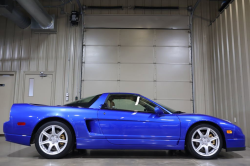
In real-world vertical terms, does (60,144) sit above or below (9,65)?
below

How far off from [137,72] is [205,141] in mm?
4317

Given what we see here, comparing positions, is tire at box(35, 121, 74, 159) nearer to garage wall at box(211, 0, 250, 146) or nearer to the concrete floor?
the concrete floor

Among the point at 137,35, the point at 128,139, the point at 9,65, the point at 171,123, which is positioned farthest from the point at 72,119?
the point at 9,65

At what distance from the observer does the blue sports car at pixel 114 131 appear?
340 centimetres

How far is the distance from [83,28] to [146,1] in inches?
105

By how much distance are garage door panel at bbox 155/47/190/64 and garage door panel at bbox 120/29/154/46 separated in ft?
1.60

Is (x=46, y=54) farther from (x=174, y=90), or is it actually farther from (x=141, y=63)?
(x=174, y=90)

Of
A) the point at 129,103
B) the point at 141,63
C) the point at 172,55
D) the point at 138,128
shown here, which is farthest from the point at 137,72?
the point at 138,128

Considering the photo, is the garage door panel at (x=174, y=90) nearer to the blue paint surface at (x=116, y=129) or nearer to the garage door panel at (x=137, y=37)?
the garage door panel at (x=137, y=37)

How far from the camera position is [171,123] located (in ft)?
11.3

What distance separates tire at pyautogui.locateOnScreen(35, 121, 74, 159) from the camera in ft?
11.1

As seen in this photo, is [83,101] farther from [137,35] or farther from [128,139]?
[137,35]

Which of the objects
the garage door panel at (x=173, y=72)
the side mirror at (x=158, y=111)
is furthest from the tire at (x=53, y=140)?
the garage door panel at (x=173, y=72)

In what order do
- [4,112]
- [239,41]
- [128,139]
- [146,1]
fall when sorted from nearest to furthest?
[128,139], [239,41], [4,112], [146,1]
